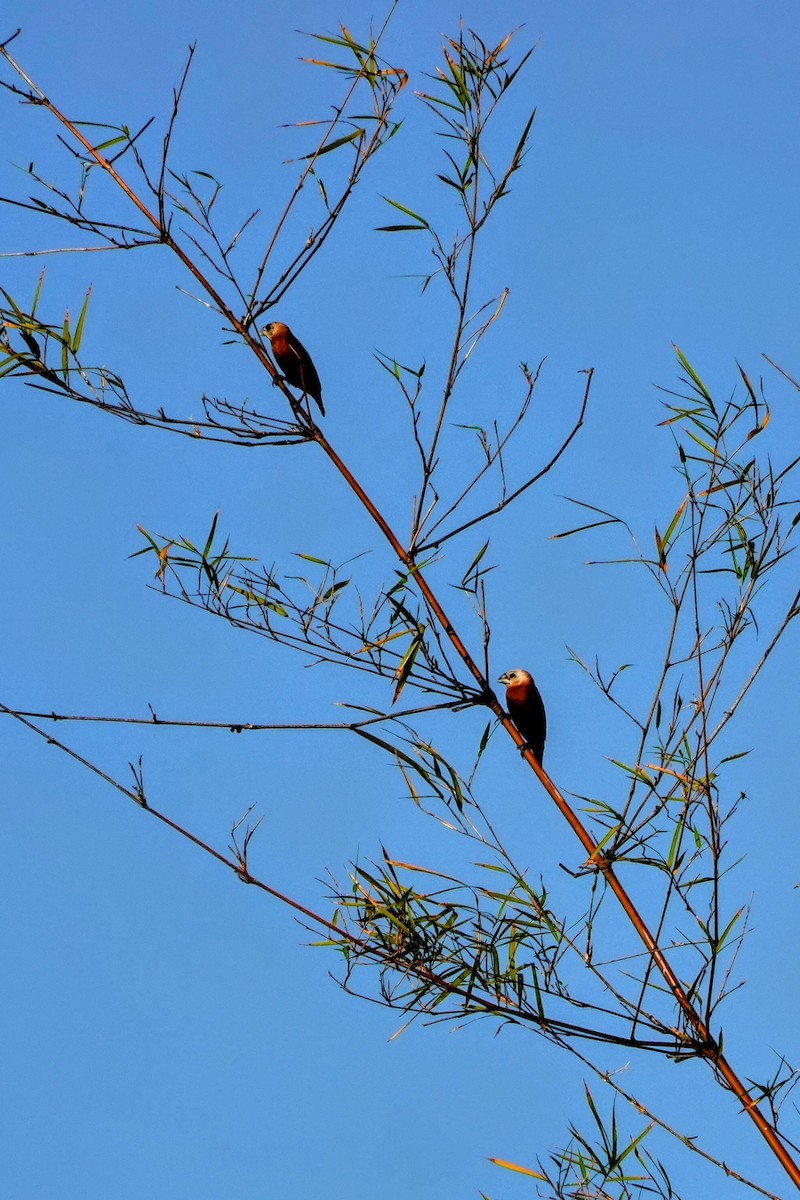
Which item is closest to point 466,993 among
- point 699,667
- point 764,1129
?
point 764,1129

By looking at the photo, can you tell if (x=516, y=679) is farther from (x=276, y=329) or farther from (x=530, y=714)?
(x=276, y=329)

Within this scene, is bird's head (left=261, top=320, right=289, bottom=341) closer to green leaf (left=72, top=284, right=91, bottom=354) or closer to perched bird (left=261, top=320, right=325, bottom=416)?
perched bird (left=261, top=320, right=325, bottom=416)

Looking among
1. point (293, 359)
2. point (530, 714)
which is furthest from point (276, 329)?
point (530, 714)

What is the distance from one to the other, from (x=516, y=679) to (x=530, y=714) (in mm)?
320

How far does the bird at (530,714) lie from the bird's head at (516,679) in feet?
0.05

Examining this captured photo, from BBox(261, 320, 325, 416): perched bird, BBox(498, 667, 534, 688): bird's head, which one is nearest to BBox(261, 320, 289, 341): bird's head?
BBox(261, 320, 325, 416): perched bird

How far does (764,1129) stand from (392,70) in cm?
240

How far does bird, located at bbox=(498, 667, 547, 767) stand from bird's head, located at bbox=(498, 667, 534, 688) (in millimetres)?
17

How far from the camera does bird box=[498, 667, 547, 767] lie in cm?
429

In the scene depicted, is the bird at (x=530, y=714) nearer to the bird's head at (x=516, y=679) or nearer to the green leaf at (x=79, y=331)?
the bird's head at (x=516, y=679)

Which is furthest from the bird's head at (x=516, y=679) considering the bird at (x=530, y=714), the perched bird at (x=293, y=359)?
the perched bird at (x=293, y=359)

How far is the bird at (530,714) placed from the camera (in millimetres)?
4287

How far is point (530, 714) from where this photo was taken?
14.1 ft

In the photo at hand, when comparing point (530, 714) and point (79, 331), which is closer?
point (79, 331)
